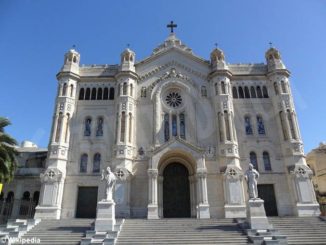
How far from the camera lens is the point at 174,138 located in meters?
26.0

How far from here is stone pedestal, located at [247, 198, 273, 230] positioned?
18.2m

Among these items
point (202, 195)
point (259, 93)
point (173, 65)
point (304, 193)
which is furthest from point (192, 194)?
point (173, 65)

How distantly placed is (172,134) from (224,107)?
6.08 meters

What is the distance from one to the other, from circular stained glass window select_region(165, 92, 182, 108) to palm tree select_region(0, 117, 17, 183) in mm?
15545

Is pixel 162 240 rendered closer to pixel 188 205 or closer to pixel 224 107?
pixel 188 205

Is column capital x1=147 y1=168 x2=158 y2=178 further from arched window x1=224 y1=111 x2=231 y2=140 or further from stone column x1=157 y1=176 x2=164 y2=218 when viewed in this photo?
arched window x1=224 y1=111 x2=231 y2=140

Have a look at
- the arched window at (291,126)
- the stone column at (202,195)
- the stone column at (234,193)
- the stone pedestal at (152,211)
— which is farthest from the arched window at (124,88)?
the arched window at (291,126)

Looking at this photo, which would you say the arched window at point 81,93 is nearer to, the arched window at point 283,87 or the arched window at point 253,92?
the arched window at point 253,92

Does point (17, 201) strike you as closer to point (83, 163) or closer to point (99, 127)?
point (83, 163)

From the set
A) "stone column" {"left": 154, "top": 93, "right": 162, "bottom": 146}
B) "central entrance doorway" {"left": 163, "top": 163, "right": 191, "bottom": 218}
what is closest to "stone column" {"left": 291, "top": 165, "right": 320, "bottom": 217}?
"central entrance doorway" {"left": 163, "top": 163, "right": 191, "bottom": 218}

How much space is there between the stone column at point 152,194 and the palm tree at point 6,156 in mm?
11881

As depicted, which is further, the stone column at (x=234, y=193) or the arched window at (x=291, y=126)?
the arched window at (x=291, y=126)

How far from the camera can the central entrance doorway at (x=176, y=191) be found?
84.4 ft

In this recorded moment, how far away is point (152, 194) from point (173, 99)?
10962 mm
